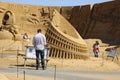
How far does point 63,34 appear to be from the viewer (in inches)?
855

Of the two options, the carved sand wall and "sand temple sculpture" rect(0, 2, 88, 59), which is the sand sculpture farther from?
the carved sand wall

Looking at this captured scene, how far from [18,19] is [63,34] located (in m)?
39.6

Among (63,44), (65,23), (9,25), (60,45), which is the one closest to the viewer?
(60,45)

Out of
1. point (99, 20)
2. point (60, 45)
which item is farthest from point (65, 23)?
point (99, 20)

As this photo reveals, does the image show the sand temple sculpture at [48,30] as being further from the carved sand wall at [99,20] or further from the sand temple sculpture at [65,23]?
the carved sand wall at [99,20]

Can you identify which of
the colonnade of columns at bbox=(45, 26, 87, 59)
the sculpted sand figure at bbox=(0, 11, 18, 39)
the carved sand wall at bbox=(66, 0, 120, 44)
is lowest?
the colonnade of columns at bbox=(45, 26, 87, 59)

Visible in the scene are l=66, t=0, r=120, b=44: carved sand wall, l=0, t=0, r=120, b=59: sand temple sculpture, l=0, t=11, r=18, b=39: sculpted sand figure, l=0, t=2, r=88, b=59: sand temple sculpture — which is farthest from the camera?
l=66, t=0, r=120, b=44: carved sand wall

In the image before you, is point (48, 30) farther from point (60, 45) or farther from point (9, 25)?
point (9, 25)

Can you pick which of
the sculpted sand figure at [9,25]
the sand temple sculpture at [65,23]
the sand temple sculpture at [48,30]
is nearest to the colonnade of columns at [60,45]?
the sand temple sculpture at [48,30]

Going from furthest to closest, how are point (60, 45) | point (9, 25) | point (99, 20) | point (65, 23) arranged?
point (99, 20) → point (9, 25) → point (65, 23) → point (60, 45)

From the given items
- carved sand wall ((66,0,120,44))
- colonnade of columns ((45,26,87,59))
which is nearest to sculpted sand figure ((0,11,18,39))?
carved sand wall ((66,0,120,44))

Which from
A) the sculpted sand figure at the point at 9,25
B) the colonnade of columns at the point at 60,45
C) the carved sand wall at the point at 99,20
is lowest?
the colonnade of columns at the point at 60,45

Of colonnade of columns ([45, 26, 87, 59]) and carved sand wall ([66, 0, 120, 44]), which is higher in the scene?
carved sand wall ([66, 0, 120, 44])

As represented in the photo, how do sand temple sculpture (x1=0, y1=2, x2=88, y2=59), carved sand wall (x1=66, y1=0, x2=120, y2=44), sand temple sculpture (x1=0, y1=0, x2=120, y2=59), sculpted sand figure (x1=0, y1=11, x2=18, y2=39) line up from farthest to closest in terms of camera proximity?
carved sand wall (x1=66, y1=0, x2=120, y2=44)
sculpted sand figure (x1=0, y1=11, x2=18, y2=39)
sand temple sculpture (x1=0, y1=0, x2=120, y2=59)
sand temple sculpture (x1=0, y1=2, x2=88, y2=59)
